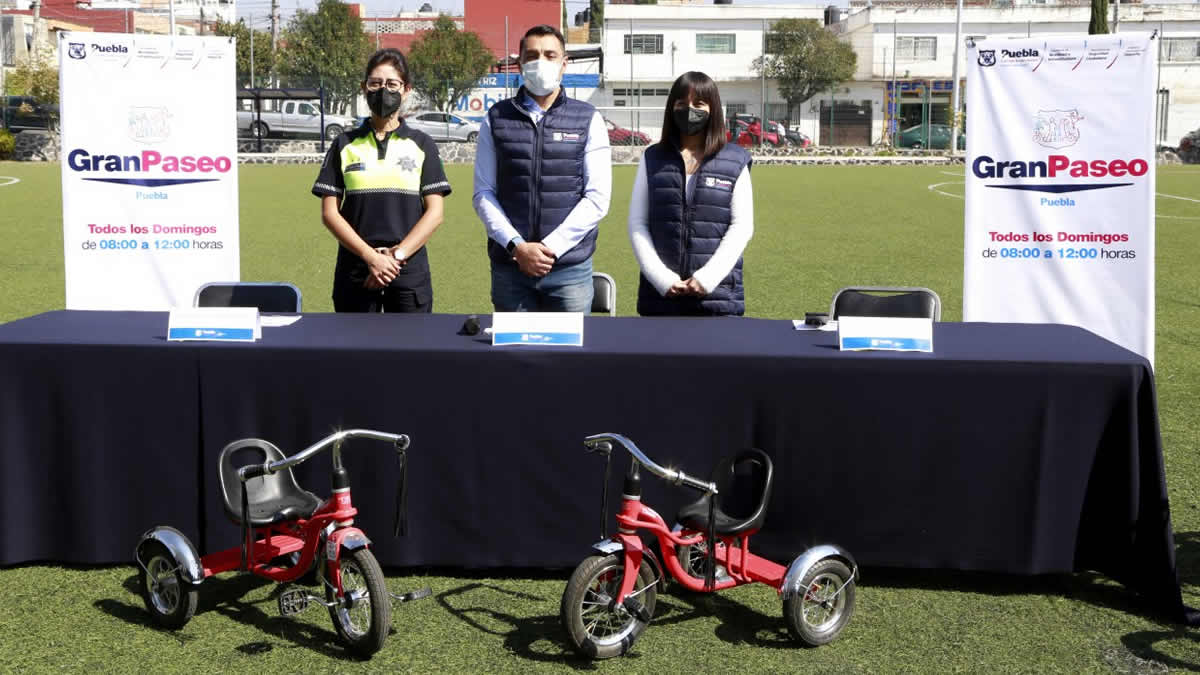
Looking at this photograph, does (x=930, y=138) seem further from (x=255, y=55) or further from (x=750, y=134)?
(x=255, y=55)

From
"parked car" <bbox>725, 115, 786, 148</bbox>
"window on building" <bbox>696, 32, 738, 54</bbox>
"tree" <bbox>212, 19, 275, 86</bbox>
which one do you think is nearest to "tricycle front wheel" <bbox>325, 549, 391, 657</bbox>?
"parked car" <bbox>725, 115, 786, 148</bbox>

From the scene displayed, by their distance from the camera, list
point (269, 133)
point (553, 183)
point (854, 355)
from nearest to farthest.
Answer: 1. point (854, 355)
2. point (553, 183)
3. point (269, 133)

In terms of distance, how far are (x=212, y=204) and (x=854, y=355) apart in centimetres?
399

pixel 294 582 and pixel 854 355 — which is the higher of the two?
pixel 854 355

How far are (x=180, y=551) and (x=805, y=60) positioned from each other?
51011mm

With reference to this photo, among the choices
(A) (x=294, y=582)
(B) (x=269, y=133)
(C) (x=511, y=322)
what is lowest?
(A) (x=294, y=582)

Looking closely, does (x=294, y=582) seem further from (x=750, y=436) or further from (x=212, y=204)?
(x=212, y=204)

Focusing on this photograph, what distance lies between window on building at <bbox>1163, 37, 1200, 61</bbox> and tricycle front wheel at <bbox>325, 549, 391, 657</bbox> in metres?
59.4

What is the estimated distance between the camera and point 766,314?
9.87 meters

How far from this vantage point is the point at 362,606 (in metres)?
3.61

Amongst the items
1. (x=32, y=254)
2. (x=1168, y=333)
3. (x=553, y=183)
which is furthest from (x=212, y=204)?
(x=32, y=254)

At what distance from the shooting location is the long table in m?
3.98

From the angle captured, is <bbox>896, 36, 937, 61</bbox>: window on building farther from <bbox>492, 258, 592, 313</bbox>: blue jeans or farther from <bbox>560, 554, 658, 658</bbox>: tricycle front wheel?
<bbox>560, 554, 658, 658</bbox>: tricycle front wheel

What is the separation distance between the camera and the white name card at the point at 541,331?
161 inches
